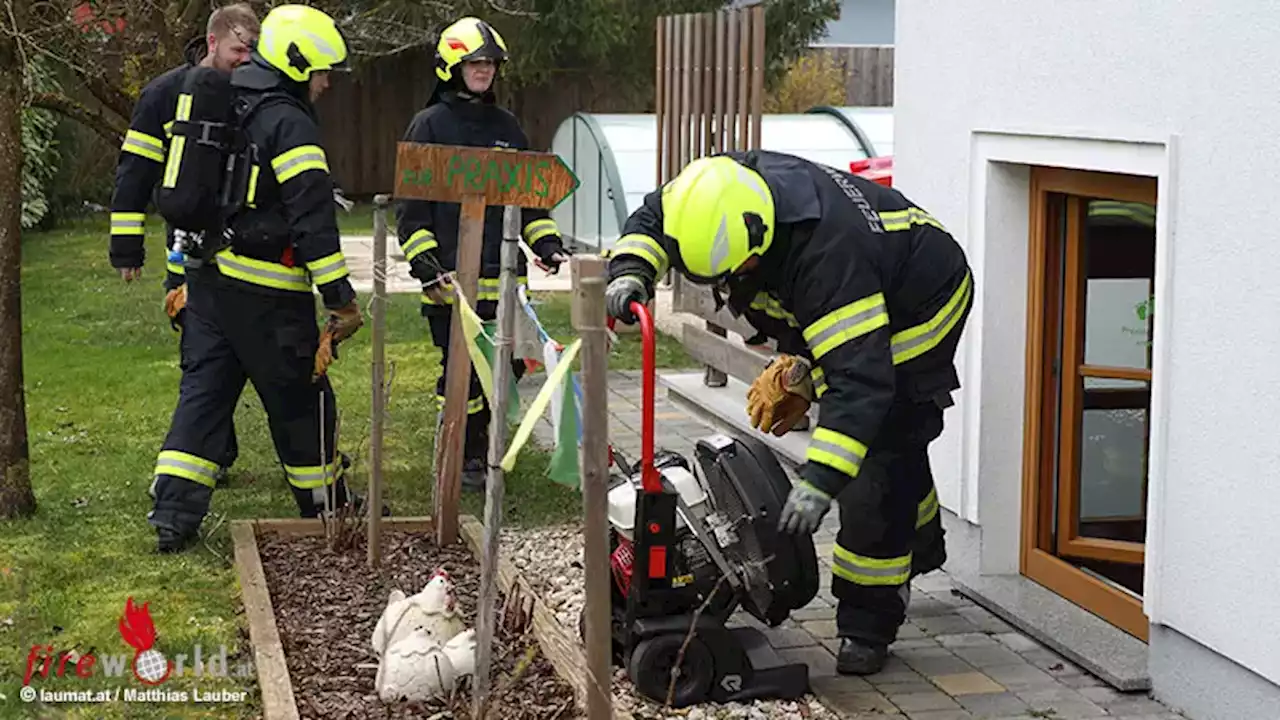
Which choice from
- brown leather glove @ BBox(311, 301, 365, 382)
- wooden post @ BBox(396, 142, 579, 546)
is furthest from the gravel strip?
wooden post @ BBox(396, 142, 579, 546)

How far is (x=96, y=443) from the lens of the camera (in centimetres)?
855

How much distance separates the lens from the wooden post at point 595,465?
12.7 ft

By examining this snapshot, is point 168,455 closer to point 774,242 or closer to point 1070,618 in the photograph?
point 774,242

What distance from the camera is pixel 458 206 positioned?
7.33 m

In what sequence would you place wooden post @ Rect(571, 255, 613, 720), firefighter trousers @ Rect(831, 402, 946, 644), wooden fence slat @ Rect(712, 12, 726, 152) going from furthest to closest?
wooden fence slat @ Rect(712, 12, 726, 152), firefighter trousers @ Rect(831, 402, 946, 644), wooden post @ Rect(571, 255, 613, 720)

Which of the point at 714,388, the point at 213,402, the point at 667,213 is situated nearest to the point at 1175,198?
the point at 667,213

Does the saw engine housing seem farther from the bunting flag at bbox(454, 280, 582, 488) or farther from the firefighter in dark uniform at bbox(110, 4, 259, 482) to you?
the firefighter in dark uniform at bbox(110, 4, 259, 482)

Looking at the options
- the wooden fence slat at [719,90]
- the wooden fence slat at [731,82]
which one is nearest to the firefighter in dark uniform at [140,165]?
the wooden fence slat at [731,82]

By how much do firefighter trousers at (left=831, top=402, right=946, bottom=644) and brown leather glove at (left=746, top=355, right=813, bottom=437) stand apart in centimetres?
30

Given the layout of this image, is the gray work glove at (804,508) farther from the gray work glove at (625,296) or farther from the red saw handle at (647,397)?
the gray work glove at (625,296)

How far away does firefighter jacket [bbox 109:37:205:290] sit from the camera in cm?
634

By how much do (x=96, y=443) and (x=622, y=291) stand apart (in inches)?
189

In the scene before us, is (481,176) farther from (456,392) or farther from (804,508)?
(804,508)

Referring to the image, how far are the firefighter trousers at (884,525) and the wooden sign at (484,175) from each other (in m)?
1.32
